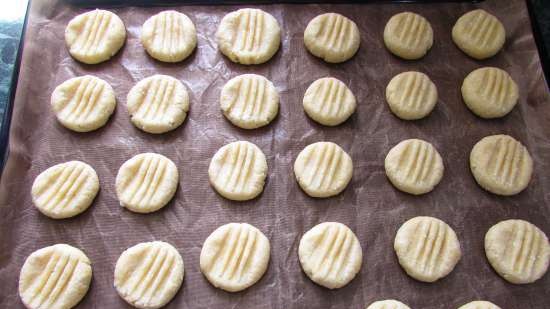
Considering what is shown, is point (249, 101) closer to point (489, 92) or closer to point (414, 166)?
point (414, 166)

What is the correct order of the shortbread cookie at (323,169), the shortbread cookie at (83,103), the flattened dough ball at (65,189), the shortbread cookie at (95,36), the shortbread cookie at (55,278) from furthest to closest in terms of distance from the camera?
the shortbread cookie at (95,36), the shortbread cookie at (83,103), the shortbread cookie at (323,169), the flattened dough ball at (65,189), the shortbread cookie at (55,278)

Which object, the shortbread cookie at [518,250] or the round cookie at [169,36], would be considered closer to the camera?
the shortbread cookie at [518,250]

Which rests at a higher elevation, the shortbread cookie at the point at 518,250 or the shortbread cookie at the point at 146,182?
the shortbread cookie at the point at 146,182

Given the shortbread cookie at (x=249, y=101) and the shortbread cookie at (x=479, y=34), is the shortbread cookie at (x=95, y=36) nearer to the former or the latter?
the shortbread cookie at (x=249, y=101)

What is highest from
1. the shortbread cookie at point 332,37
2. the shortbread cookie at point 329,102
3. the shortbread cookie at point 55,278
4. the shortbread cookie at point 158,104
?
the shortbread cookie at point 332,37

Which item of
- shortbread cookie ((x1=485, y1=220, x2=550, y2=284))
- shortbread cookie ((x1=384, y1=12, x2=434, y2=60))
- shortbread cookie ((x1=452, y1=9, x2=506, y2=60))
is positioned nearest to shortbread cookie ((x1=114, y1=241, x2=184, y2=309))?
shortbread cookie ((x1=485, y1=220, x2=550, y2=284))

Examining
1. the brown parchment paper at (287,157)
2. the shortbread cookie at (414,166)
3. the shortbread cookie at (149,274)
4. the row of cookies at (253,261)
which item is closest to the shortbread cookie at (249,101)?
the brown parchment paper at (287,157)

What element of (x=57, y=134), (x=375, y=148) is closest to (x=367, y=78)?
(x=375, y=148)
